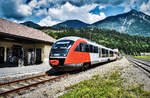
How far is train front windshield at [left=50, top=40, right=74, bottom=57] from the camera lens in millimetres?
8352

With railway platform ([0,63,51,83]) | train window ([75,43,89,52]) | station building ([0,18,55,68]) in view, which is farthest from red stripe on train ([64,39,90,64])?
station building ([0,18,55,68])

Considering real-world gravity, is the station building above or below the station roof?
below

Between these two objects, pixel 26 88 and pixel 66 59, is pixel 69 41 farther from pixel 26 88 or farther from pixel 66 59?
pixel 26 88

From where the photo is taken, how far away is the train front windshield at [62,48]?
27.4 ft

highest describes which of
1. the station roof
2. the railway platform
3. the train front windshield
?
the station roof

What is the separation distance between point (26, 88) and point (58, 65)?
9.98ft

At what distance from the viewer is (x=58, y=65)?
27.1ft

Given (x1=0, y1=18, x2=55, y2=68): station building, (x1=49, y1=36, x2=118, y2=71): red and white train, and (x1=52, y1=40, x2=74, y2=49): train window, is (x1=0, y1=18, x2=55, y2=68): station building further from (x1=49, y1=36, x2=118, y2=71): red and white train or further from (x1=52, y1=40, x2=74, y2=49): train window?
(x1=49, y1=36, x2=118, y2=71): red and white train

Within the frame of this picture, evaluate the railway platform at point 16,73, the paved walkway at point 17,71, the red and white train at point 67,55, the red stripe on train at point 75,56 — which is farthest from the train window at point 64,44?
the paved walkway at point 17,71

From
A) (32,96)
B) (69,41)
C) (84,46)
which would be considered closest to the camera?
(32,96)

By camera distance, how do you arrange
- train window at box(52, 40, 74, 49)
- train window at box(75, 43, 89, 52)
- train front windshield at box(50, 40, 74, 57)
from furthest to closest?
train window at box(75, 43, 89, 52) → train window at box(52, 40, 74, 49) → train front windshield at box(50, 40, 74, 57)

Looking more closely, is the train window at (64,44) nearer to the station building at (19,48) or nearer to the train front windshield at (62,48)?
the train front windshield at (62,48)

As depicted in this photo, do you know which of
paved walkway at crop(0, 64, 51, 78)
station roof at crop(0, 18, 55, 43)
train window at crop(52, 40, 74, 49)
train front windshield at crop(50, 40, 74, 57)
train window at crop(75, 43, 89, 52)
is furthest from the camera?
station roof at crop(0, 18, 55, 43)

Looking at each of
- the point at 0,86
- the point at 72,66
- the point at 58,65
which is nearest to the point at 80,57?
the point at 72,66
